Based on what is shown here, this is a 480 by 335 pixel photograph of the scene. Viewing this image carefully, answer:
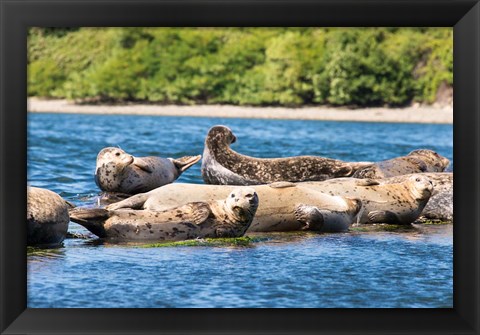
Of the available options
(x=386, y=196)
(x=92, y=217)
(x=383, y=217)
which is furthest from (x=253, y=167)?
(x=92, y=217)

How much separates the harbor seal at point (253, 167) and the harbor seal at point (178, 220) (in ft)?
10.2

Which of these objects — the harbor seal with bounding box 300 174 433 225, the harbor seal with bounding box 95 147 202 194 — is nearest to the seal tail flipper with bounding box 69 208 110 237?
the harbor seal with bounding box 95 147 202 194

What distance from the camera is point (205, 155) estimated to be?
14.7 m

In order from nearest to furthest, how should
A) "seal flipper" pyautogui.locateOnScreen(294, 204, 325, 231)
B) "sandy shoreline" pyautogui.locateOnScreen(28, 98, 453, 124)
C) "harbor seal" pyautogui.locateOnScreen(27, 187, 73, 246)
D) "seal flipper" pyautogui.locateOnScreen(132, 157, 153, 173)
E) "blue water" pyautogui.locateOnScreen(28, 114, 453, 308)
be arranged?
1. "blue water" pyautogui.locateOnScreen(28, 114, 453, 308)
2. "harbor seal" pyautogui.locateOnScreen(27, 187, 73, 246)
3. "seal flipper" pyautogui.locateOnScreen(294, 204, 325, 231)
4. "seal flipper" pyautogui.locateOnScreen(132, 157, 153, 173)
5. "sandy shoreline" pyautogui.locateOnScreen(28, 98, 453, 124)

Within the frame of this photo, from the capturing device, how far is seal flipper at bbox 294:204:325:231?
11.8 meters

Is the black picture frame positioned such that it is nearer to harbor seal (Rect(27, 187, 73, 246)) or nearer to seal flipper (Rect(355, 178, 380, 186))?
harbor seal (Rect(27, 187, 73, 246))

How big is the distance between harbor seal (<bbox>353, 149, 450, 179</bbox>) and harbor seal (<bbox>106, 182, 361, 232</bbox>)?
90.9 inches

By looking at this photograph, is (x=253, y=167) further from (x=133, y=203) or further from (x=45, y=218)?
(x=45, y=218)

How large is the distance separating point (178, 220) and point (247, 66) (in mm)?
35758

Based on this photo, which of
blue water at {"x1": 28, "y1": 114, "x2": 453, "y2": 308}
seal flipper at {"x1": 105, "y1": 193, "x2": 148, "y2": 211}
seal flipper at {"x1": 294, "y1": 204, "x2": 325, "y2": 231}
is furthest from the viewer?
seal flipper at {"x1": 294, "y1": 204, "x2": 325, "y2": 231}

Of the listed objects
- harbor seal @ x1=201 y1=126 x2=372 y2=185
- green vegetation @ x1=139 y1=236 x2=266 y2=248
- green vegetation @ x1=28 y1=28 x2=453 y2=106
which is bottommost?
green vegetation @ x1=139 y1=236 x2=266 y2=248
